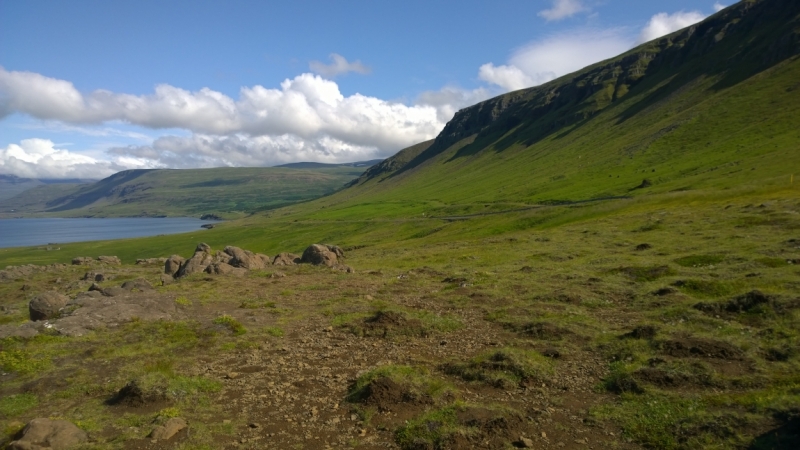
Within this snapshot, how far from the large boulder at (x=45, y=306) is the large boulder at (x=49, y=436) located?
18624mm

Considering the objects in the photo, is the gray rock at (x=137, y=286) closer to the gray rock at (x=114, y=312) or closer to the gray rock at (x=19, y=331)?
the gray rock at (x=114, y=312)

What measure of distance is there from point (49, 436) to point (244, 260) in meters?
43.3

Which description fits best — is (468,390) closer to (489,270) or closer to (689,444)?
(689,444)

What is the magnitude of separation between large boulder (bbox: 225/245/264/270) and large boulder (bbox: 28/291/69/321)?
980 inches

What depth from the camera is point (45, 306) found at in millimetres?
29328

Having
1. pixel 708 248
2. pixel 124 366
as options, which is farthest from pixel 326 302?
pixel 708 248

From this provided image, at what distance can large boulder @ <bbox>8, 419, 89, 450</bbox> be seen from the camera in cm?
1268

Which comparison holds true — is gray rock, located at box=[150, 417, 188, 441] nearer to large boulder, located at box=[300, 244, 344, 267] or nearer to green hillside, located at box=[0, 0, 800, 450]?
green hillside, located at box=[0, 0, 800, 450]

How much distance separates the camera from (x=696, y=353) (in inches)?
728

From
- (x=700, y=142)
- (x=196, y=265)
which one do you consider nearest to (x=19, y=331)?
(x=196, y=265)

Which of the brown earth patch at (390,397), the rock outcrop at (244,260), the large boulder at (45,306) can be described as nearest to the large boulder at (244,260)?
the rock outcrop at (244,260)

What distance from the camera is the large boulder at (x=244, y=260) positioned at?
181ft

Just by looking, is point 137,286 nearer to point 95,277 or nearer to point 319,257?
point 319,257

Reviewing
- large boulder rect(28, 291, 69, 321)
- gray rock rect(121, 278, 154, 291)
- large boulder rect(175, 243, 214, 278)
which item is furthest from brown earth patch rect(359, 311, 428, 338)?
large boulder rect(175, 243, 214, 278)
